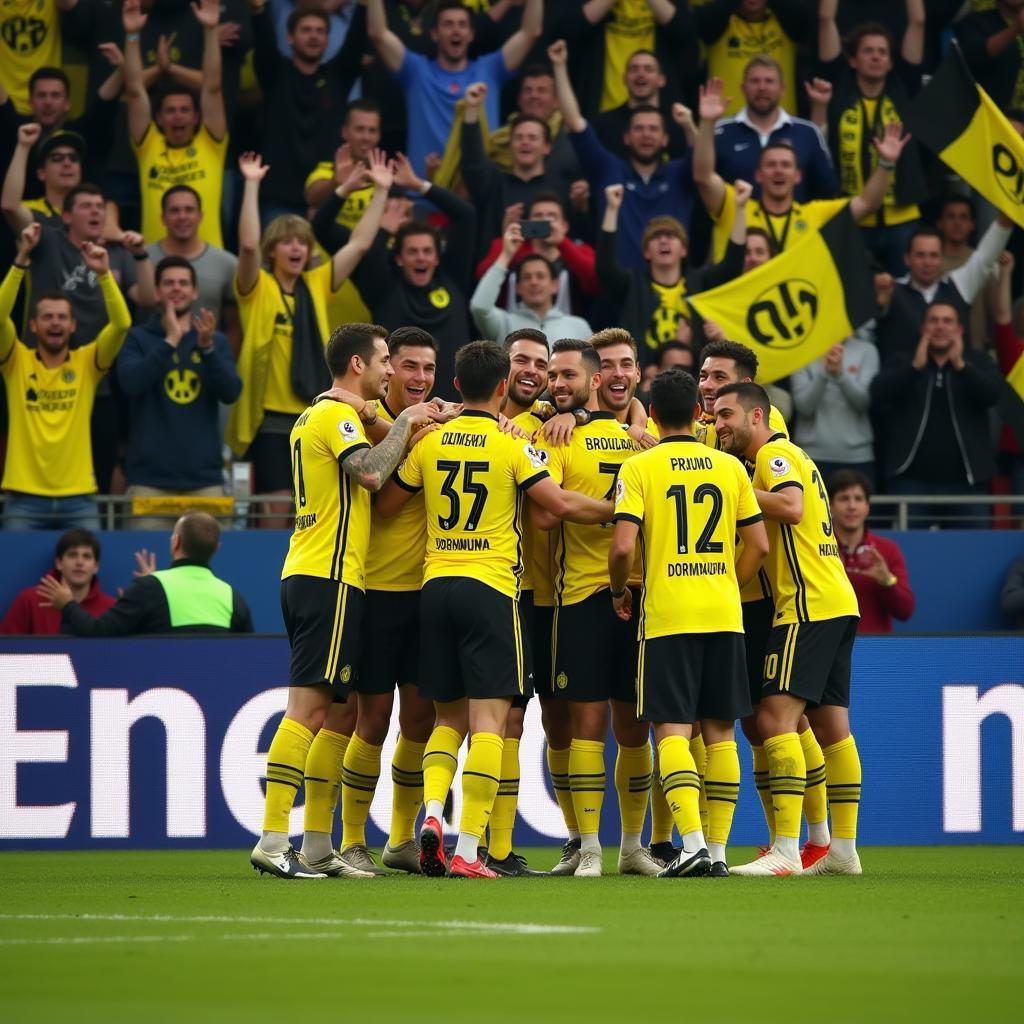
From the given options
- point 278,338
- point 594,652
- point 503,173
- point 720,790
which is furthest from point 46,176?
point 720,790

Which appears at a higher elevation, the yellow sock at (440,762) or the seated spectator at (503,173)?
the seated spectator at (503,173)

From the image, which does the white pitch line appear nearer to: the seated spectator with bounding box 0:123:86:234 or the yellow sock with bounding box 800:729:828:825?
the yellow sock with bounding box 800:729:828:825

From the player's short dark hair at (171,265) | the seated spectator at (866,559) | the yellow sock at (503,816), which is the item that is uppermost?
the player's short dark hair at (171,265)

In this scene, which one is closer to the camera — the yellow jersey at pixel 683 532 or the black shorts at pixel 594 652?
the yellow jersey at pixel 683 532

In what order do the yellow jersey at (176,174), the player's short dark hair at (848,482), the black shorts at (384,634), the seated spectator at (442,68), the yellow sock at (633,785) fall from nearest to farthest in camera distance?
1. the black shorts at (384,634)
2. the yellow sock at (633,785)
3. the player's short dark hair at (848,482)
4. the yellow jersey at (176,174)
5. the seated spectator at (442,68)

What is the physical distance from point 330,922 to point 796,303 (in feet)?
27.5

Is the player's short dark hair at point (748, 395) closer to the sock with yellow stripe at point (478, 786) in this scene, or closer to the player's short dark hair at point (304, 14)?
the sock with yellow stripe at point (478, 786)

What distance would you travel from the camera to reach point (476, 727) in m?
8.97

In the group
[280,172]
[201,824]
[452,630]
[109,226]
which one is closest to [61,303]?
[109,226]

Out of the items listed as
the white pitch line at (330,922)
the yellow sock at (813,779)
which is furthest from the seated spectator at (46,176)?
the white pitch line at (330,922)

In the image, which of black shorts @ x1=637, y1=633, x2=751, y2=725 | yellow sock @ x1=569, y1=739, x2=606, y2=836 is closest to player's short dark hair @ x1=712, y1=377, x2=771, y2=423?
black shorts @ x1=637, y1=633, x2=751, y2=725

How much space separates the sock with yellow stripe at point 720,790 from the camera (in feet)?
29.9

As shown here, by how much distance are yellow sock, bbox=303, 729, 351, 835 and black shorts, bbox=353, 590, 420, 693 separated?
29 centimetres

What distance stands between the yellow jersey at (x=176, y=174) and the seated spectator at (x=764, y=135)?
3995 millimetres
